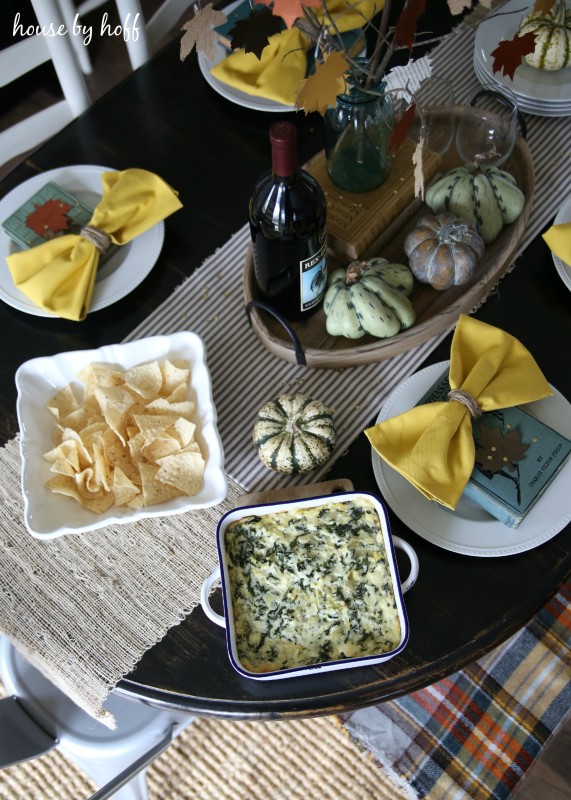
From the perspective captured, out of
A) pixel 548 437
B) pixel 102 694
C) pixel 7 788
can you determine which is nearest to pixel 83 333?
pixel 102 694

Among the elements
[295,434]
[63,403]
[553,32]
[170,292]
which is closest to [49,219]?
[170,292]

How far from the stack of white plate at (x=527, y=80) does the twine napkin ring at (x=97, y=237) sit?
2.37 feet

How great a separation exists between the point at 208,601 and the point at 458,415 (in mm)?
401

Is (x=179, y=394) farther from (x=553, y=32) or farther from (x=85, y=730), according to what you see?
(x=553, y=32)

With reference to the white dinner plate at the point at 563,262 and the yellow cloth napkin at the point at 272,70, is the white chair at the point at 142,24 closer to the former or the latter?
the yellow cloth napkin at the point at 272,70

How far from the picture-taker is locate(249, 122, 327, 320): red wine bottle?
0.94m

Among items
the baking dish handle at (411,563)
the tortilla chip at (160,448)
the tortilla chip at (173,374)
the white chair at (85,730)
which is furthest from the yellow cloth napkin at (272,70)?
the white chair at (85,730)

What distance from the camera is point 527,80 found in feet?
4.34

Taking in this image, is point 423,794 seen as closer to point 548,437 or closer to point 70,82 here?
point 548,437

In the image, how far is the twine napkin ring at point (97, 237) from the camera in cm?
116

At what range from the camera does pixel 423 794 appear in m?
1.43

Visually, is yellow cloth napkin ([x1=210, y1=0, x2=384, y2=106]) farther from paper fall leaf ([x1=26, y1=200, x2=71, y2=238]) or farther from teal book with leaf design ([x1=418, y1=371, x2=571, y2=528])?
teal book with leaf design ([x1=418, y1=371, x2=571, y2=528])

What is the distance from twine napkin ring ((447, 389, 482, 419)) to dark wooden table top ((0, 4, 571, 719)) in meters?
0.15

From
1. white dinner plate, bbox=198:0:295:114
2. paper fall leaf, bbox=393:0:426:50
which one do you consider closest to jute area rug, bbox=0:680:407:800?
white dinner plate, bbox=198:0:295:114
